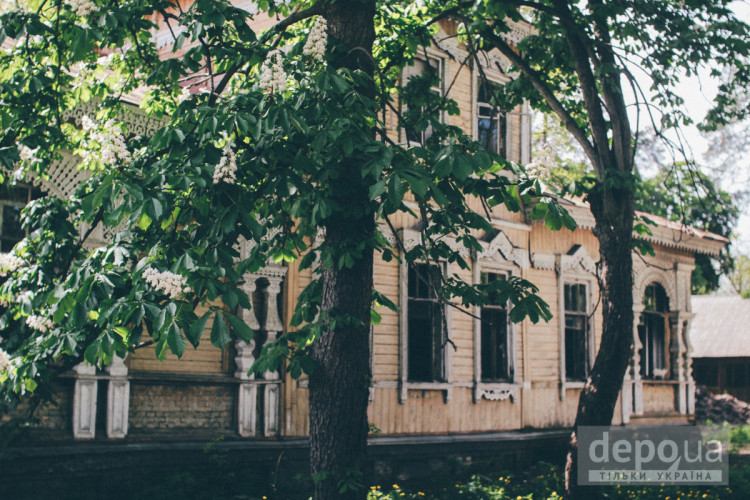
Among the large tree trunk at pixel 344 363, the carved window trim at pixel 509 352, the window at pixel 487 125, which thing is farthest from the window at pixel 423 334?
the large tree trunk at pixel 344 363

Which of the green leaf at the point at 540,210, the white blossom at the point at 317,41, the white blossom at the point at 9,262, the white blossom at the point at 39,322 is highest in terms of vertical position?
the white blossom at the point at 317,41

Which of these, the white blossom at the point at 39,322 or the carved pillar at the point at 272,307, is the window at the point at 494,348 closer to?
the carved pillar at the point at 272,307

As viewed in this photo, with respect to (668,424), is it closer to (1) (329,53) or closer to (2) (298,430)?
(2) (298,430)

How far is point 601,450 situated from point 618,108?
4.70m

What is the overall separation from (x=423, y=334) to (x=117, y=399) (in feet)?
17.7

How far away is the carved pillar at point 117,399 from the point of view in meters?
9.65

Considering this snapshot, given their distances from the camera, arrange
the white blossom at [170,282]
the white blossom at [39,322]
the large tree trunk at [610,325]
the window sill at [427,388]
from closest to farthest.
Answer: the white blossom at [170,282] < the white blossom at [39,322] < the large tree trunk at [610,325] < the window sill at [427,388]

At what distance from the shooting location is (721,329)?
32344 millimetres

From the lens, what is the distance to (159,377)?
1014 centimetres

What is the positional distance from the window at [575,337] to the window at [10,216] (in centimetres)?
1032

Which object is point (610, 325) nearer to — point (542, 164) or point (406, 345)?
point (406, 345)

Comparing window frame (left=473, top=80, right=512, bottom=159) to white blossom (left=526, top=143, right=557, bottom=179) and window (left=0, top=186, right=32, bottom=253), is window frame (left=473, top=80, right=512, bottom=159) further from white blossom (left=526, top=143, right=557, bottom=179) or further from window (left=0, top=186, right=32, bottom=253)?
white blossom (left=526, top=143, right=557, bottom=179)

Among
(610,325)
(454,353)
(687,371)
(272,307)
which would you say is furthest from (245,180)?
(687,371)

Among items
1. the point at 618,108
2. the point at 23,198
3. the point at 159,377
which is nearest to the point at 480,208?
the point at 618,108
